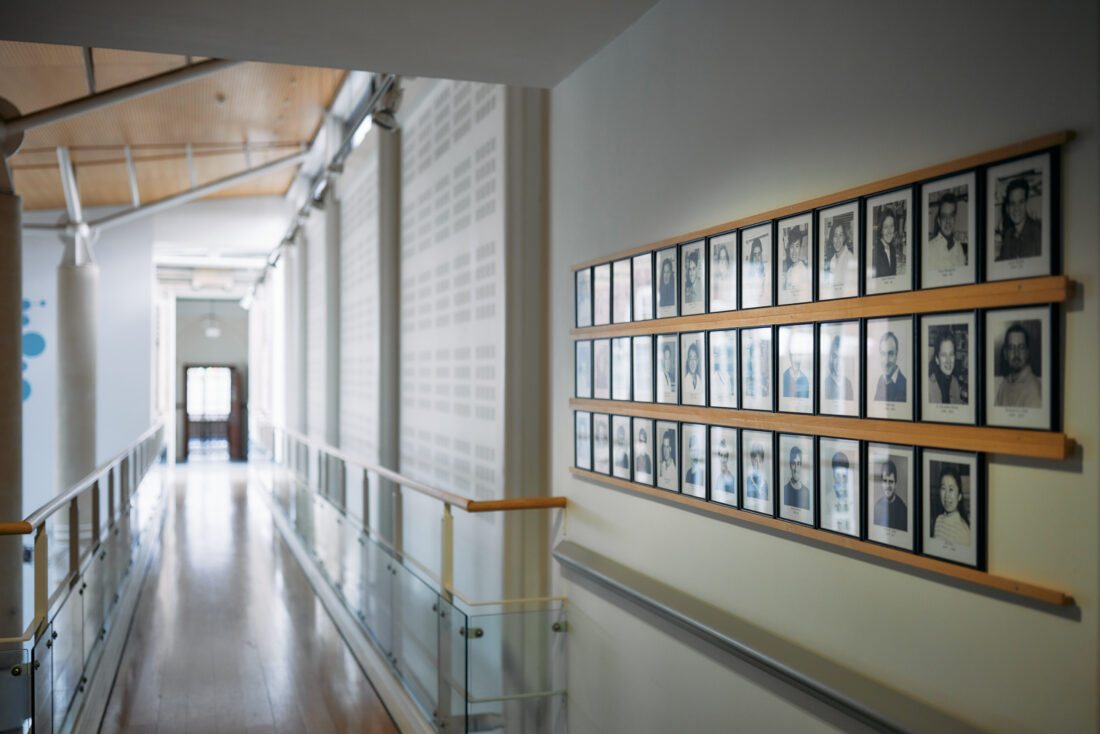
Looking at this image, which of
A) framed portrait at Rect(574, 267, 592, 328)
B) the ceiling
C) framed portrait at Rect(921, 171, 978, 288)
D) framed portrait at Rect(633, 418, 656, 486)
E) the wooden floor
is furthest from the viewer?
the wooden floor

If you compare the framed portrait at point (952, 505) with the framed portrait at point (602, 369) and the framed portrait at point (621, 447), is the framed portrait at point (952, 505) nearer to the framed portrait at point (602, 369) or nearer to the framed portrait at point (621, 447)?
the framed portrait at point (621, 447)

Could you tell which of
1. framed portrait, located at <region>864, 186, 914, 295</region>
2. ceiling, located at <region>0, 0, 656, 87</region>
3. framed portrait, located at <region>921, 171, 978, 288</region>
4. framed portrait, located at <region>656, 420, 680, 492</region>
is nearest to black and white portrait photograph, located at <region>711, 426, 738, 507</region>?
framed portrait, located at <region>656, 420, 680, 492</region>

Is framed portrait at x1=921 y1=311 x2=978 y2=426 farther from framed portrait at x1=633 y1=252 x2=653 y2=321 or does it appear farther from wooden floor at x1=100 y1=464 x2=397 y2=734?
wooden floor at x1=100 y1=464 x2=397 y2=734

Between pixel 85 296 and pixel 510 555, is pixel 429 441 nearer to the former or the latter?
pixel 510 555

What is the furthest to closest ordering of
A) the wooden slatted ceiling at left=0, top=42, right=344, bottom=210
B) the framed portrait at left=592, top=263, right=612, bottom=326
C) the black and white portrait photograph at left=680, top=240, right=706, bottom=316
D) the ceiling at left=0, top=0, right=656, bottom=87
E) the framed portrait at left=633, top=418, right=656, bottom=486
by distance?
the wooden slatted ceiling at left=0, top=42, right=344, bottom=210, the framed portrait at left=592, top=263, right=612, bottom=326, the framed portrait at left=633, top=418, right=656, bottom=486, the ceiling at left=0, top=0, right=656, bottom=87, the black and white portrait photograph at left=680, top=240, right=706, bottom=316

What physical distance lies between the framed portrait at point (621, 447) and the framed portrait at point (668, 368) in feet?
1.09

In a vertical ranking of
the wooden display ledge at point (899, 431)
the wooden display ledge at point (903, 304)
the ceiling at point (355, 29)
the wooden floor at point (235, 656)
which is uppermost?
the ceiling at point (355, 29)

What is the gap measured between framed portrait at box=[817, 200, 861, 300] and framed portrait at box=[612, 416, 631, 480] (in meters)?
1.39

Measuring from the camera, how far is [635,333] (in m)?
3.69

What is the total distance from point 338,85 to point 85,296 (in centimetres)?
429

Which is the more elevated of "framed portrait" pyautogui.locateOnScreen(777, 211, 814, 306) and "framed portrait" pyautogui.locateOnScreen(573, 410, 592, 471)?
"framed portrait" pyautogui.locateOnScreen(777, 211, 814, 306)

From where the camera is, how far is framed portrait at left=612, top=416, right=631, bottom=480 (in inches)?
150

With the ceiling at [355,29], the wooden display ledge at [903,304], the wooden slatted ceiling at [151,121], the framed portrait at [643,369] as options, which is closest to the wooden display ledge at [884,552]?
the framed portrait at [643,369]

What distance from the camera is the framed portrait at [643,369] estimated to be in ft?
11.7
